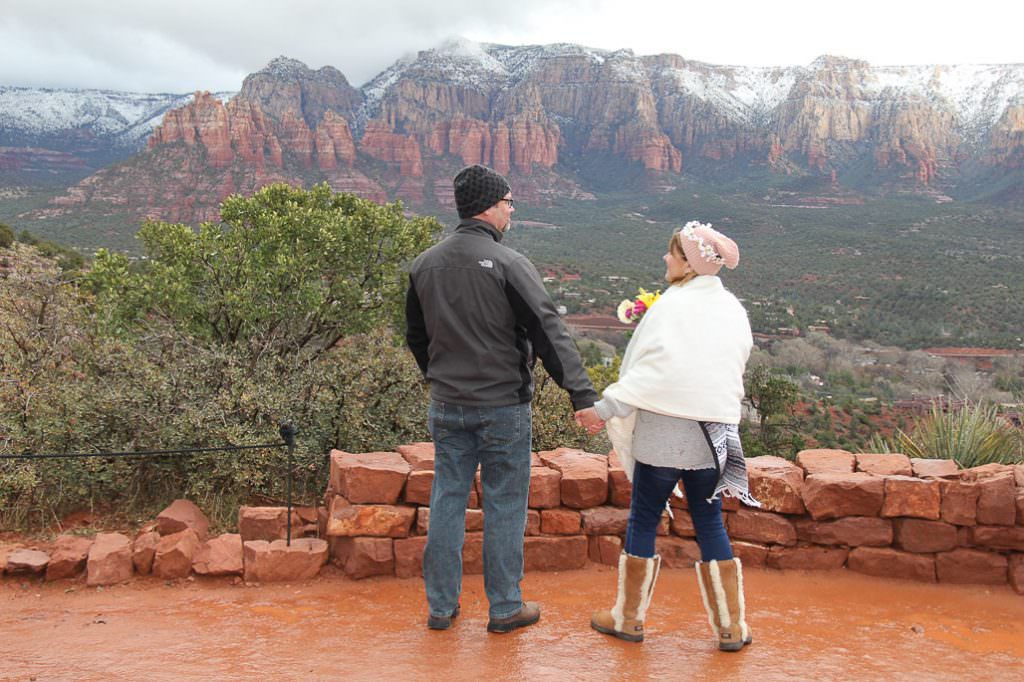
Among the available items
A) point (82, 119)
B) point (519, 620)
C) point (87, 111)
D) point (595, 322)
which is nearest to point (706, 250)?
point (519, 620)

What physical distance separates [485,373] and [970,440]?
161 inches

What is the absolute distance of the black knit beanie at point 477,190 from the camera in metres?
3.45

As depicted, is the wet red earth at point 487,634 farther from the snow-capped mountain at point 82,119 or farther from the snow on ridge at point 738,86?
the snow-capped mountain at point 82,119

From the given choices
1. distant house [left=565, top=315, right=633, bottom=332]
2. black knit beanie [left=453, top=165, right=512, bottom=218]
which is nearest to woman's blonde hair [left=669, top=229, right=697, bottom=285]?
black knit beanie [left=453, top=165, right=512, bottom=218]

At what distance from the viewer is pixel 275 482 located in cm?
571

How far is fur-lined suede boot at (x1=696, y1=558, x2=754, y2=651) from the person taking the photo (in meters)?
3.34

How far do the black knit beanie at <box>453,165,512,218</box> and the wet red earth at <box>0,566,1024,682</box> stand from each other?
1.97 metres

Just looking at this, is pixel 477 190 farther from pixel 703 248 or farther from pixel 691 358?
pixel 691 358

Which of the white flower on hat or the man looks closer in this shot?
the white flower on hat

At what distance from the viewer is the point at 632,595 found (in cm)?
347

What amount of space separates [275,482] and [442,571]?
2.53 meters

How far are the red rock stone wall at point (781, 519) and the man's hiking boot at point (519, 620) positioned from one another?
2.74 feet

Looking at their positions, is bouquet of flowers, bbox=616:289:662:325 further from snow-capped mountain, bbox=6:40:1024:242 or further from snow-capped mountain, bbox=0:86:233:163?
snow-capped mountain, bbox=0:86:233:163

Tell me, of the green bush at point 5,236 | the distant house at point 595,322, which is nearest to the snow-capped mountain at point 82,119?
the distant house at point 595,322
